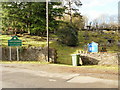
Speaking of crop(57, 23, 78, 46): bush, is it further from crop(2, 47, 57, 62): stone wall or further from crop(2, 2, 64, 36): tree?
crop(2, 47, 57, 62): stone wall

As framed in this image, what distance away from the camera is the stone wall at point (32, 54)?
14961mm

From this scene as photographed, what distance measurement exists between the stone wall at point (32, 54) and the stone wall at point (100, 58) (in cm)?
312

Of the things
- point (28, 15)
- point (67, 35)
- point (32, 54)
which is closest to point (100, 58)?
point (32, 54)

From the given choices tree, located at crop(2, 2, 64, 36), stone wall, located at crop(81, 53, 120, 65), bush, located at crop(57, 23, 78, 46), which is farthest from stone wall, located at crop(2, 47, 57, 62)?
bush, located at crop(57, 23, 78, 46)

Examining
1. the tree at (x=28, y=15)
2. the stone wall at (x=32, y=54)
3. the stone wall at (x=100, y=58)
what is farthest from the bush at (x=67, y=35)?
the stone wall at (x=100, y=58)

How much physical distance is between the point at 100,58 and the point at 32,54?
7011mm

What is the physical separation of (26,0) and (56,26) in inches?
300

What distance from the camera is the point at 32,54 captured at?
15656 mm

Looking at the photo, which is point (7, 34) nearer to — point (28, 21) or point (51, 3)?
point (28, 21)

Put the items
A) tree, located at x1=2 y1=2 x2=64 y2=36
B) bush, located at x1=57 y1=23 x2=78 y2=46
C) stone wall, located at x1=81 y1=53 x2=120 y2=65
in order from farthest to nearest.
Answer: tree, located at x1=2 y1=2 x2=64 y2=36
bush, located at x1=57 y1=23 x2=78 y2=46
stone wall, located at x1=81 y1=53 x2=120 y2=65

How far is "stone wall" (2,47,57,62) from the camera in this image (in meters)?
15.0

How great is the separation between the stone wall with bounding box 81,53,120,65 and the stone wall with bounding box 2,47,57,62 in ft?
10.2

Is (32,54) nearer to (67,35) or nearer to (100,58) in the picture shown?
(100,58)

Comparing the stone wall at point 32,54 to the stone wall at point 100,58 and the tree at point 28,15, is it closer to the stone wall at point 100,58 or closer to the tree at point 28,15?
the stone wall at point 100,58
